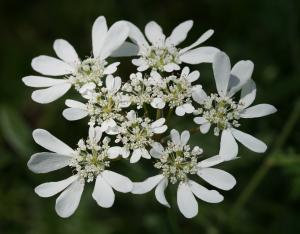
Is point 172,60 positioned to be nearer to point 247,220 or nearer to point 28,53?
point 247,220

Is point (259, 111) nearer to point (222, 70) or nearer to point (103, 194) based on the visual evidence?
point (222, 70)

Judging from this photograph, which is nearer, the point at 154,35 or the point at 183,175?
the point at 183,175

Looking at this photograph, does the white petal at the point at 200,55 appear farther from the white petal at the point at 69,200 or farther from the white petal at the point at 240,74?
the white petal at the point at 69,200

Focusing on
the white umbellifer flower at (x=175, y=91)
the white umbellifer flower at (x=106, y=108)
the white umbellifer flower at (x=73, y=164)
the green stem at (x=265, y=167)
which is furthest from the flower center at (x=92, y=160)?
the green stem at (x=265, y=167)

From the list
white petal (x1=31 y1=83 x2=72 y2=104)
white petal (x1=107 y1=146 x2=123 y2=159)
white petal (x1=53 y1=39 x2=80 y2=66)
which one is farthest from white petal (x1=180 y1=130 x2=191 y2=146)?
white petal (x1=53 y1=39 x2=80 y2=66)

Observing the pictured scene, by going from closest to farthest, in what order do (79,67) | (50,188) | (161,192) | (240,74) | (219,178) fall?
(161,192), (219,178), (50,188), (240,74), (79,67)

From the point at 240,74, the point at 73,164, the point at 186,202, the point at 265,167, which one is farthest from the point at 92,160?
the point at 265,167
